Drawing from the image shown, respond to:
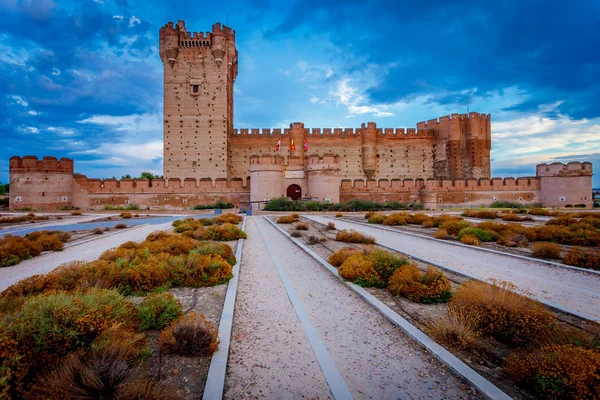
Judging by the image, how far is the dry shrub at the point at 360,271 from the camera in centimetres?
518

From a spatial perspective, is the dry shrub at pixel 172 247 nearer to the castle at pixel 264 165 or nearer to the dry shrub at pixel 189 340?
the dry shrub at pixel 189 340

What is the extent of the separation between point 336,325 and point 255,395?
57.7 inches

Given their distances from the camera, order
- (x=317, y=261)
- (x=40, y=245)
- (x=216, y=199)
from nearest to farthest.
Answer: (x=317, y=261)
(x=40, y=245)
(x=216, y=199)

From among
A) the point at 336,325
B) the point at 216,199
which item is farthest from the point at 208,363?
the point at 216,199

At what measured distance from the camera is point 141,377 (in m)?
2.21

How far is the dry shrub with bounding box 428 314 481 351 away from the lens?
2.95 metres

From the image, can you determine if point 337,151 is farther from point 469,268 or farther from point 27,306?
point 27,306

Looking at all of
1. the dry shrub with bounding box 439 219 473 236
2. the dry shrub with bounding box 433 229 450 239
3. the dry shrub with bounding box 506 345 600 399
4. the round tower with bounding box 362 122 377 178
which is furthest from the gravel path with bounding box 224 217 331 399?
the round tower with bounding box 362 122 377 178

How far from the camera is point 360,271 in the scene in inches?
212

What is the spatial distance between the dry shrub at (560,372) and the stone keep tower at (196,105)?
1262 inches

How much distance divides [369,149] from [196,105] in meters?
20.6

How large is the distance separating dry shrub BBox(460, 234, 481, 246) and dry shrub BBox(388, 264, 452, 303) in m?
5.23

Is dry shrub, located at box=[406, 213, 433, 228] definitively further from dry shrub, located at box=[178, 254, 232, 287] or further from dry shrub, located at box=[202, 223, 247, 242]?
dry shrub, located at box=[178, 254, 232, 287]

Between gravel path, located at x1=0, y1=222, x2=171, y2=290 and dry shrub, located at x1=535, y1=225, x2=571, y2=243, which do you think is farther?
dry shrub, located at x1=535, y1=225, x2=571, y2=243
